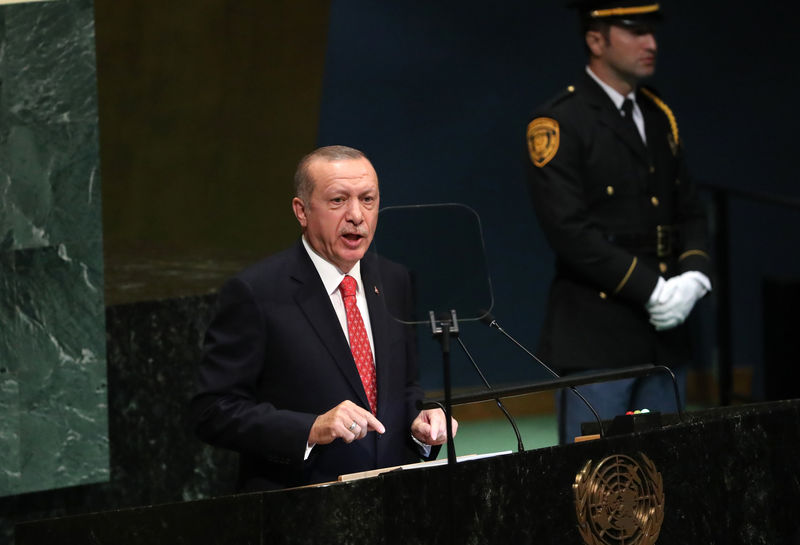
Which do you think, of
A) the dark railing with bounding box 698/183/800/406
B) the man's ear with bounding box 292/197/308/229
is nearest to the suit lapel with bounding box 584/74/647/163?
the dark railing with bounding box 698/183/800/406

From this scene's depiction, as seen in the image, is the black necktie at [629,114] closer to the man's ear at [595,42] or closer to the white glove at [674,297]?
the man's ear at [595,42]

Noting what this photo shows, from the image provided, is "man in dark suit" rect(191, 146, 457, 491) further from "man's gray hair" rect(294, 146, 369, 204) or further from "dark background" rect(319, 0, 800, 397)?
"dark background" rect(319, 0, 800, 397)

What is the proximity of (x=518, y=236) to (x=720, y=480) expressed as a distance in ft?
12.7

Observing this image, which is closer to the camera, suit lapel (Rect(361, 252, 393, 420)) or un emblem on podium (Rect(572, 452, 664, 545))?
un emblem on podium (Rect(572, 452, 664, 545))

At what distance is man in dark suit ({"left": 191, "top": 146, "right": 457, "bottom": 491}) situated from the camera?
2.88 meters

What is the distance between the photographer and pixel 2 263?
13.2ft

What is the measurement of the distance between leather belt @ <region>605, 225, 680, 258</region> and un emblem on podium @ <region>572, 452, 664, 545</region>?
181 centimetres

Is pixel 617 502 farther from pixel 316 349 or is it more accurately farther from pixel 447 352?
pixel 316 349

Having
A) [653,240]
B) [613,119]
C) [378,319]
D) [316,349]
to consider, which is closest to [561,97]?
[613,119]

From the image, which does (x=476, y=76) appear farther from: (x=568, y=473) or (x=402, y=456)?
(x=568, y=473)

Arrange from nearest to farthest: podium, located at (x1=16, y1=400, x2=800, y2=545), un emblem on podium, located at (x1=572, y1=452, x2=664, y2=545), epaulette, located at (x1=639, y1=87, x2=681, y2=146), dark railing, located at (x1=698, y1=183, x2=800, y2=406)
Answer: podium, located at (x1=16, y1=400, x2=800, y2=545)
un emblem on podium, located at (x1=572, y1=452, x2=664, y2=545)
epaulette, located at (x1=639, y1=87, x2=681, y2=146)
dark railing, located at (x1=698, y1=183, x2=800, y2=406)

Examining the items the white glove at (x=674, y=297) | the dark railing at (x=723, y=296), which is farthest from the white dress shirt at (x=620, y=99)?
the dark railing at (x=723, y=296)

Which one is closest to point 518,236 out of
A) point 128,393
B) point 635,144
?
point 635,144

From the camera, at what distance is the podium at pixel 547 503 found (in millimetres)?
2305
